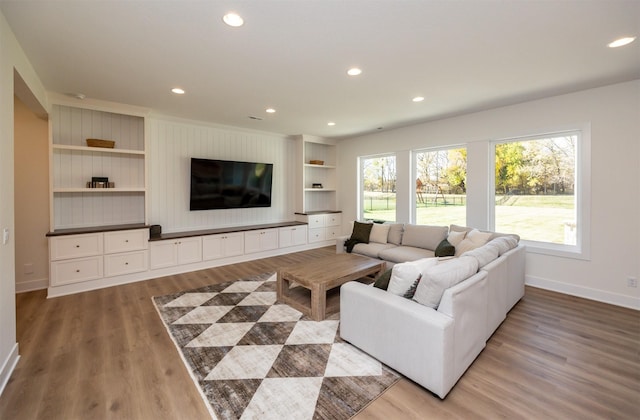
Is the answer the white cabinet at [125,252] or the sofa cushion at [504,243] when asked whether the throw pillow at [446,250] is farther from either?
the white cabinet at [125,252]

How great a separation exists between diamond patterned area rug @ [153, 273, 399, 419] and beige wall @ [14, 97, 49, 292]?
2235 millimetres

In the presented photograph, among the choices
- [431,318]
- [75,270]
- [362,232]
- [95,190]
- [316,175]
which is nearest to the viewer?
[431,318]

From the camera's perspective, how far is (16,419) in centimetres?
171

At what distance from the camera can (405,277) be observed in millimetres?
2189

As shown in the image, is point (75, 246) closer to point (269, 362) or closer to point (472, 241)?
point (269, 362)

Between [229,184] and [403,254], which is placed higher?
[229,184]

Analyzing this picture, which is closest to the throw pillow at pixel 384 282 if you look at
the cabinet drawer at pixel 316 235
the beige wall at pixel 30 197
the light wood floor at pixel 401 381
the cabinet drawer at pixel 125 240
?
the light wood floor at pixel 401 381

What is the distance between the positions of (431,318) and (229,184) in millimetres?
4640

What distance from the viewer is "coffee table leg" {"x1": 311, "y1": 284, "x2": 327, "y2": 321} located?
2.95 meters

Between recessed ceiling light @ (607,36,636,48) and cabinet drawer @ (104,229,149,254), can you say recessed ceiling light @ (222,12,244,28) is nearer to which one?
recessed ceiling light @ (607,36,636,48)

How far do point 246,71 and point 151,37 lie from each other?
3.00ft

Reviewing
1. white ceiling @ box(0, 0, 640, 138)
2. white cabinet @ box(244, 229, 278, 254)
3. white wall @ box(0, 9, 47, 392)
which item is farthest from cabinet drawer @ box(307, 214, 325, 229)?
white wall @ box(0, 9, 47, 392)

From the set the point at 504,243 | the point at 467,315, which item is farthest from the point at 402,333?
the point at 504,243

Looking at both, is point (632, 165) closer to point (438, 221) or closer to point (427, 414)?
point (438, 221)
